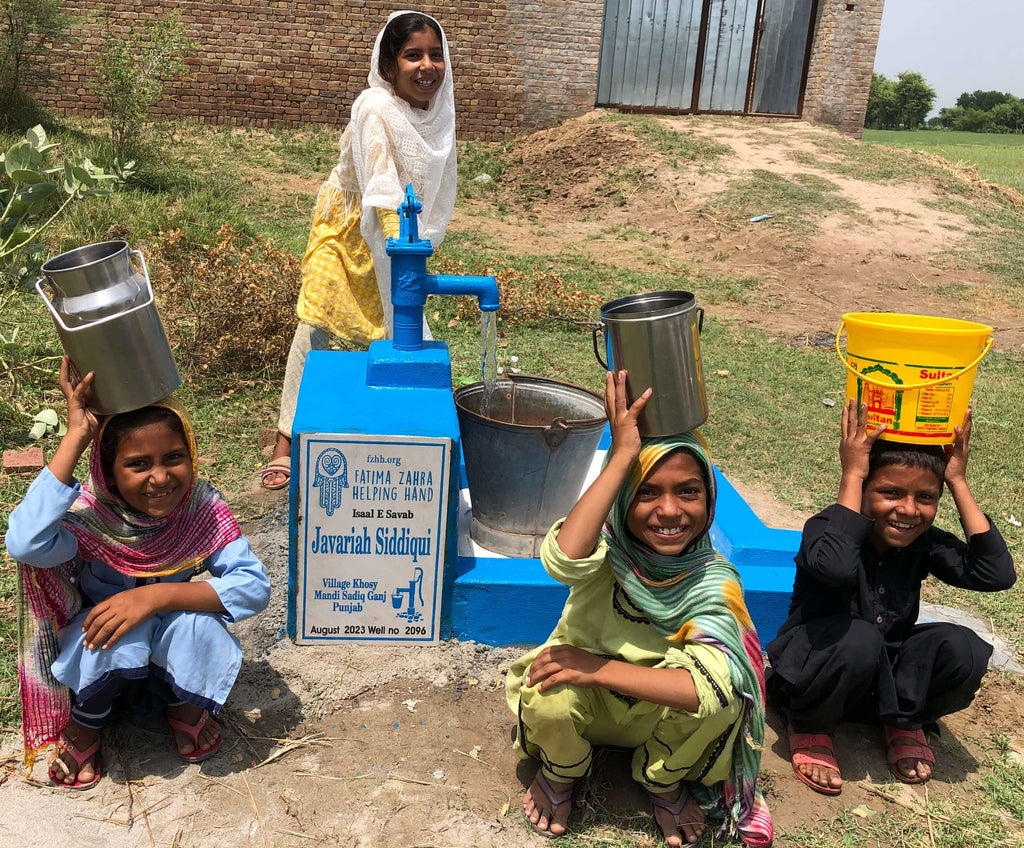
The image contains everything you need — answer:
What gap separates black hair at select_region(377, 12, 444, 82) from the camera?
328cm

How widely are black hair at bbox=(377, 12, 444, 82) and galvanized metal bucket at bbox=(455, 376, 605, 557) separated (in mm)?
1253

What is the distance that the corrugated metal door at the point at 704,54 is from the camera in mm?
13977

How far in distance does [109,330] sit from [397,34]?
6.10 ft

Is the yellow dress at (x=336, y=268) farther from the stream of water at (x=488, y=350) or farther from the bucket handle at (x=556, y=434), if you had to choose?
the bucket handle at (x=556, y=434)

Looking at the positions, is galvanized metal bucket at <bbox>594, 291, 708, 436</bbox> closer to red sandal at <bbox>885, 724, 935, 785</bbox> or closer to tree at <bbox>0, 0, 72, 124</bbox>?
red sandal at <bbox>885, 724, 935, 785</bbox>

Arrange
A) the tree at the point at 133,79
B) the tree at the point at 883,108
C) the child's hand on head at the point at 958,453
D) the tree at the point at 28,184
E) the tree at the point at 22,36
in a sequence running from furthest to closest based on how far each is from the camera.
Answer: the tree at the point at 883,108
the tree at the point at 22,36
the tree at the point at 133,79
the tree at the point at 28,184
the child's hand on head at the point at 958,453

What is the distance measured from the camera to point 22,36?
436 inches

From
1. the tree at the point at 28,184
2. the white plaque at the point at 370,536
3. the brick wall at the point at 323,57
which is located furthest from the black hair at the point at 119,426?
the brick wall at the point at 323,57

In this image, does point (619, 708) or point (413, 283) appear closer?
point (619, 708)

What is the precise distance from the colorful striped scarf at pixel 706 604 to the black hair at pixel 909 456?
52 cm

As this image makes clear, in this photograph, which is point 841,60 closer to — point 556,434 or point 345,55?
point 345,55

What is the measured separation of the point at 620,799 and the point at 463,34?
13046mm

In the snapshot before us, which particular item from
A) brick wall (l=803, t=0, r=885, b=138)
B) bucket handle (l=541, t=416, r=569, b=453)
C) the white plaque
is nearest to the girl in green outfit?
the white plaque

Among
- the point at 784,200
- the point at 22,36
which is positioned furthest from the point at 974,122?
the point at 22,36
